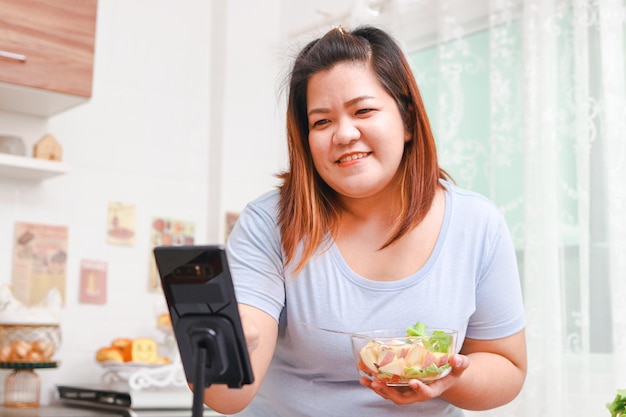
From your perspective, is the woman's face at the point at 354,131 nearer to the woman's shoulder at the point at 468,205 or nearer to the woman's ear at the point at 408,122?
the woman's ear at the point at 408,122

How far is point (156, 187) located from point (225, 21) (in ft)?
2.55

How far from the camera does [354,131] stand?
1.41m

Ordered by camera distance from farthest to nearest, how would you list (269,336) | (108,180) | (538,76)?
1. (108,180)
2. (538,76)
3. (269,336)

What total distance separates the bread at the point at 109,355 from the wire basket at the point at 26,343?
0.62 ft

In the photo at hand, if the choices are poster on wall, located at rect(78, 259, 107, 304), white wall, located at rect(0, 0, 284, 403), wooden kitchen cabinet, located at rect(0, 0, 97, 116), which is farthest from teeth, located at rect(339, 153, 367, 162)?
poster on wall, located at rect(78, 259, 107, 304)

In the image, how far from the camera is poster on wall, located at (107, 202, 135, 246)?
3.04m

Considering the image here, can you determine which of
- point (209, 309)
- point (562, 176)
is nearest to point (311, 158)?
point (209, 309)

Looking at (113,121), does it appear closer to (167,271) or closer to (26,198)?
(26,198)

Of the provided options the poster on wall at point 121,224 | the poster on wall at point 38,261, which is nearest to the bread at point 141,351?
the poster on wall at point 38,261

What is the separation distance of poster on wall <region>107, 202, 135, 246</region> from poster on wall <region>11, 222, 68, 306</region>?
184mm

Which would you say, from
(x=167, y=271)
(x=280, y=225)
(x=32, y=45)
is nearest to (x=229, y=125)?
(x=32, y=45)

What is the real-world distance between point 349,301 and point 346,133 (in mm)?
292

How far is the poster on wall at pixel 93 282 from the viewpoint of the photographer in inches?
116

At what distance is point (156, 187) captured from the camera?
10.5ft
